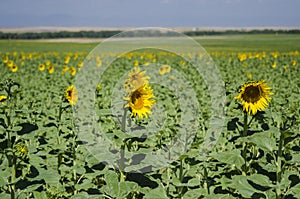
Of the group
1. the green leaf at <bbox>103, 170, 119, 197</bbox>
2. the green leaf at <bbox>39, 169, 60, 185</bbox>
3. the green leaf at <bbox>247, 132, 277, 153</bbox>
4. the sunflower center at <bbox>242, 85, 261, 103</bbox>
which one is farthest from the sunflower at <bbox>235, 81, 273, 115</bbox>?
the green leaf at <bbox>39, 169, 60, 185</bbox>

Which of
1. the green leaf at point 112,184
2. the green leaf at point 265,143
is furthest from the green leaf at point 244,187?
the green leaf at point 112,184

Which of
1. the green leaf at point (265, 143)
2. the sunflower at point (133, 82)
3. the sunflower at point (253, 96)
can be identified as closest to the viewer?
the green leaf at point (265, 143)

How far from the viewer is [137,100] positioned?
2965mm

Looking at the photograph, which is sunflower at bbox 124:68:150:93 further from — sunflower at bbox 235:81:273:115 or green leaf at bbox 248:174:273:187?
green leaf at bbox 248:174:273:187

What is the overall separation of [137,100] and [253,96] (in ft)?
2.63

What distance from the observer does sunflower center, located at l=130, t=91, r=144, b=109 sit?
2.93 meters

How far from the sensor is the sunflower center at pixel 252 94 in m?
3.11

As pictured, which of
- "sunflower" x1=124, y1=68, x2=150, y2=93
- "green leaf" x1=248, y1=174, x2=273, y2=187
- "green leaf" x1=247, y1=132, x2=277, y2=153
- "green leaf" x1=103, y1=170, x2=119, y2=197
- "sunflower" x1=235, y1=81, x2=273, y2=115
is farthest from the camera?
"sunflower" x1=235, y1=81, x2=273, y2=115

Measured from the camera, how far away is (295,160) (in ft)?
8.36

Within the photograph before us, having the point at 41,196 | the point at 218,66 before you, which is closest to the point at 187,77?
the point at 218,66

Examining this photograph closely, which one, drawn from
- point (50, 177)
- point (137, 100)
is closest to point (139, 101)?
point (137, 100)

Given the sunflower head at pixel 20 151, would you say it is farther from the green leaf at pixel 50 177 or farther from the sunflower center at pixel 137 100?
the sunflower center at pixel 137 100

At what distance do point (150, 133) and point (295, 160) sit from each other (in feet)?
3.61

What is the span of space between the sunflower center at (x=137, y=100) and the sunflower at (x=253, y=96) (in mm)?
655
